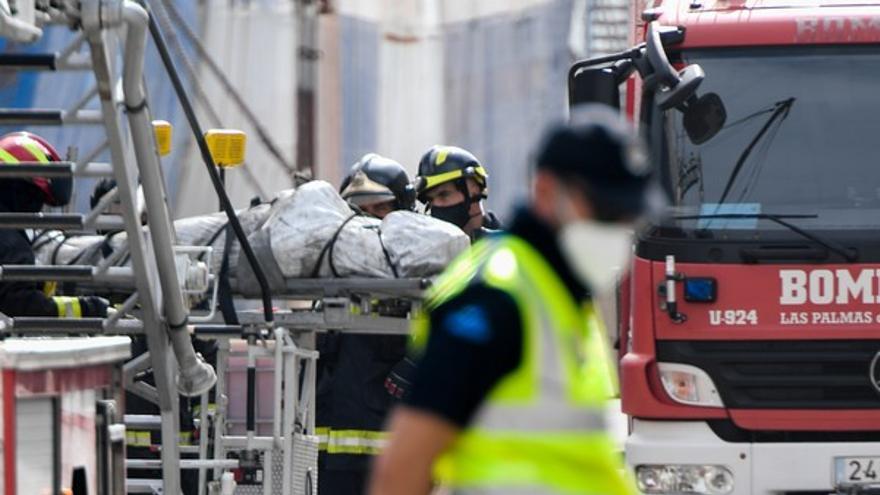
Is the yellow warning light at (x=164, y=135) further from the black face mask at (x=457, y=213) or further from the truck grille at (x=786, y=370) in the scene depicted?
the truck grille at (x=786, y=370)

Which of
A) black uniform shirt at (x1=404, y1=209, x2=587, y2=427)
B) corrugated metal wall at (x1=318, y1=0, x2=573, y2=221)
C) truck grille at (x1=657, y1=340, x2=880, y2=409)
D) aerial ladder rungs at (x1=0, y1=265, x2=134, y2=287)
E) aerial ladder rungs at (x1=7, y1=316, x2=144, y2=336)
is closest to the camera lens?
black uniform shirt at (x1=404, y1=209, x2=587, y2=427)

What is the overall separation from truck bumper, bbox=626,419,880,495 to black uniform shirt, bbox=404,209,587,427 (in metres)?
5.41

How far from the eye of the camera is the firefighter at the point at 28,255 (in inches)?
332

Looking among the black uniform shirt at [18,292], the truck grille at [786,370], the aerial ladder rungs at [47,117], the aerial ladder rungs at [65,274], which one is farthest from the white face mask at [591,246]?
the truck grille at [786,370]

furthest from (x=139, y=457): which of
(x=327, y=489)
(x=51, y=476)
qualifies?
(x=51, y=476)

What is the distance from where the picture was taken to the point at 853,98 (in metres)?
8.97

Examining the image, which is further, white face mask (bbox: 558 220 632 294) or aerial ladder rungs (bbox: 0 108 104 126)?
aerial ladder rungs (bbox: 0 108 104 126)

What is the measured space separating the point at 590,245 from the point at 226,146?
5705 millimetres

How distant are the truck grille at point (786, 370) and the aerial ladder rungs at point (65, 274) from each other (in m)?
2.49

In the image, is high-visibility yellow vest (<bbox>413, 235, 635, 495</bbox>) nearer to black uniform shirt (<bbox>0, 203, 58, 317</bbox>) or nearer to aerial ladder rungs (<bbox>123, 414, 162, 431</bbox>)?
black uniform shirt (<bbox>0, 203, 58, 317</bbox>)

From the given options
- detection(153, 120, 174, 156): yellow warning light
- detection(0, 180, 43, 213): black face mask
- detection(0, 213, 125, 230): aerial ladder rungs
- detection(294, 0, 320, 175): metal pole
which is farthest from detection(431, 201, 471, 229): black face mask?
detection(294, 0, 320, 175): metal pole

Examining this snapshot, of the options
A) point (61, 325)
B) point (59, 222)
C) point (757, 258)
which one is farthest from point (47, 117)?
point (757, 258)

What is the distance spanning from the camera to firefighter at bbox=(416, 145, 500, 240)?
31.9 feet

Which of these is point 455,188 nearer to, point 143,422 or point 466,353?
point 143,422
